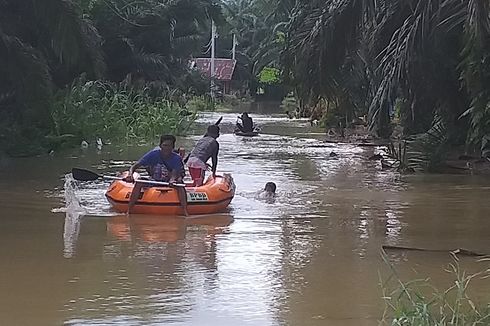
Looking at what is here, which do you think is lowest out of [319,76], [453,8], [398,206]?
[398,206]

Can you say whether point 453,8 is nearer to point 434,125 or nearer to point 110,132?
point 434,125

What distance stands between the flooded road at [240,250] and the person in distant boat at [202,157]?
705 mm

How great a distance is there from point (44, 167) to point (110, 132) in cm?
664

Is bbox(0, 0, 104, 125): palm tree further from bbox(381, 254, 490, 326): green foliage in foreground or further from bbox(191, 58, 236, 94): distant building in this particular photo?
→ bbox(191, 58, 236, 94): distant building

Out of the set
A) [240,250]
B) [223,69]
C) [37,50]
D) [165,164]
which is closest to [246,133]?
[37,50]

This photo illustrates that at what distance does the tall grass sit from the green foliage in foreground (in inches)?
582

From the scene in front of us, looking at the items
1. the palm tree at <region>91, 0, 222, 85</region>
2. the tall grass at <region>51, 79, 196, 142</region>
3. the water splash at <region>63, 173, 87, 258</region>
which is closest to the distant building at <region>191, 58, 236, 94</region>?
the palm tree at <region>91, 0, 222, 85</region>

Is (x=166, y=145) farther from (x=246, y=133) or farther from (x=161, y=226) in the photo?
(x=246, y=133)

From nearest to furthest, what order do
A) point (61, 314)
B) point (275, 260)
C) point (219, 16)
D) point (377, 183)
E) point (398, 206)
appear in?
1. point (61, 314)
2. point (275, 260)
3. point (398, 206)
4. point (377, 183)
5. point (219, 16)

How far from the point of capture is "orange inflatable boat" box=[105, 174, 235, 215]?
1164 centimetres

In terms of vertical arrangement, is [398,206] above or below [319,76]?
below

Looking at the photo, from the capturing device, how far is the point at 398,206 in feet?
42.7

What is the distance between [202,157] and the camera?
12938mm

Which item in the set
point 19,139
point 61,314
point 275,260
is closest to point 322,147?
point 19,139
